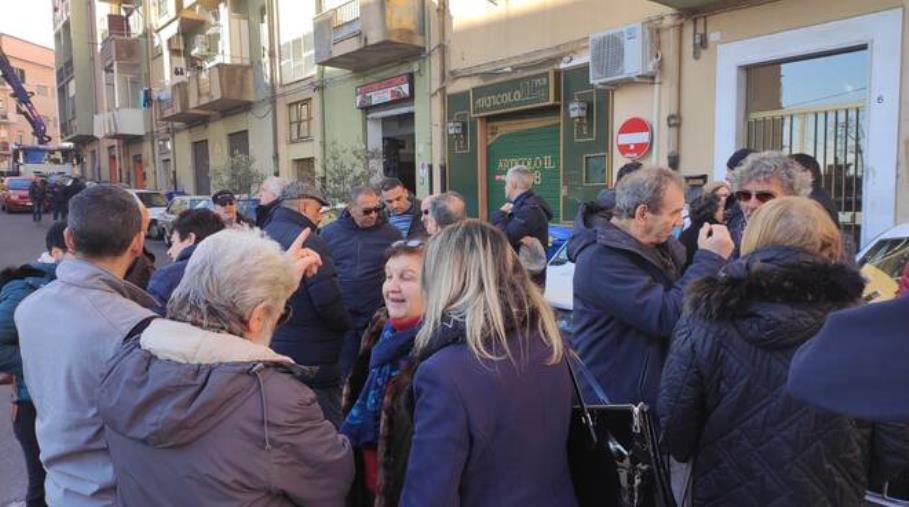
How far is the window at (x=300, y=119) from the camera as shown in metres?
19.7

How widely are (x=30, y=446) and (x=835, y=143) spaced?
8.67 metres

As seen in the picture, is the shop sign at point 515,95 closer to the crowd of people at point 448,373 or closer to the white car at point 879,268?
the white car at point 879,268

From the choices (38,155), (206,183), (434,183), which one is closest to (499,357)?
(434,183)

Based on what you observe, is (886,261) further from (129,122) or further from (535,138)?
(129,122)

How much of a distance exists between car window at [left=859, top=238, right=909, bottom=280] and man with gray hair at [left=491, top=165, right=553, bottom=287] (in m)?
2.48

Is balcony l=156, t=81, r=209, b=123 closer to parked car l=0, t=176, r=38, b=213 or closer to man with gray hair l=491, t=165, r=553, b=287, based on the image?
parked car l=0, t=176, r=38, b=213

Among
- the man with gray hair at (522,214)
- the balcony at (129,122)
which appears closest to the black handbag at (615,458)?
the man with gray hair at (522,214)

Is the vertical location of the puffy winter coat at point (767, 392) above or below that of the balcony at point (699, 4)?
below

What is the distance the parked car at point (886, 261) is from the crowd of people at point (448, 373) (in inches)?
69.6

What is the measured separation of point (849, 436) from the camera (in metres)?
1.99

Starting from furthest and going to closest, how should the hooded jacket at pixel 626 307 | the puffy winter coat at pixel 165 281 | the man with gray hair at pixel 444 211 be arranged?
1. the man with gray hair at pixel 444 211
2. the puffy winter coat at pixel 165 281
3. the hooded jacket at pixel 626 307

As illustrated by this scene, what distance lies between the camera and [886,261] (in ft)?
13.9

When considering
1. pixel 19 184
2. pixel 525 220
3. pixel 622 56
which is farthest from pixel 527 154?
pixel 19 184

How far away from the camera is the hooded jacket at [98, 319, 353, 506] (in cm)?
163
